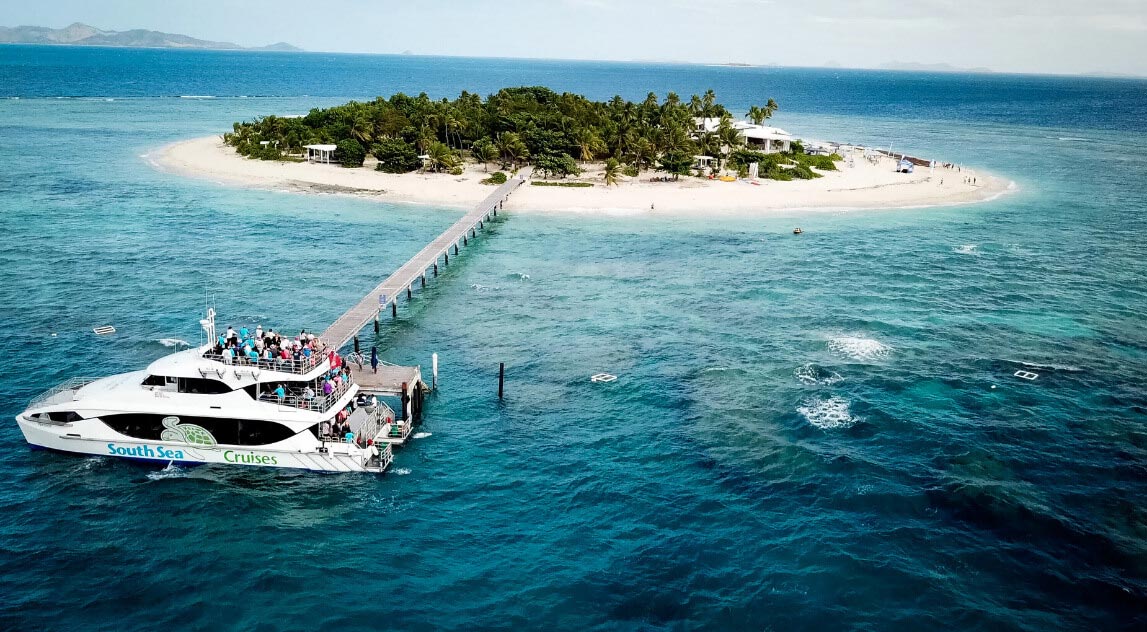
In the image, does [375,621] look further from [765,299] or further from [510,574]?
[765,299]

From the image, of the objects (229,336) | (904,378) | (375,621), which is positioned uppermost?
(229,336)

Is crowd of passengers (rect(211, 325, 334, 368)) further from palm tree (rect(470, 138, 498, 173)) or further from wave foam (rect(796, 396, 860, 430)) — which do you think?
palm tree (rect(470, 138, 498, 173))

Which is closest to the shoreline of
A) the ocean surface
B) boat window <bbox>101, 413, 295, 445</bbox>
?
the ocean surface

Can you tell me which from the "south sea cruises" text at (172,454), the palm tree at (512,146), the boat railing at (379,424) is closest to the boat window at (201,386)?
the "south sea cruises" text at (172,454)

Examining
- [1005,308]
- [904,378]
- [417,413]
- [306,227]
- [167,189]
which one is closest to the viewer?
[417,413]

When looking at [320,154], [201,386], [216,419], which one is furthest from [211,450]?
[320,154]

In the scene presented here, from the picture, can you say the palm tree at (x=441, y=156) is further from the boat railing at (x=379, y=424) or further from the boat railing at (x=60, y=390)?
the boat railing at (x=60, y=390)

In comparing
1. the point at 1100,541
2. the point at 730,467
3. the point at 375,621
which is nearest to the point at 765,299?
the point at 730,467
